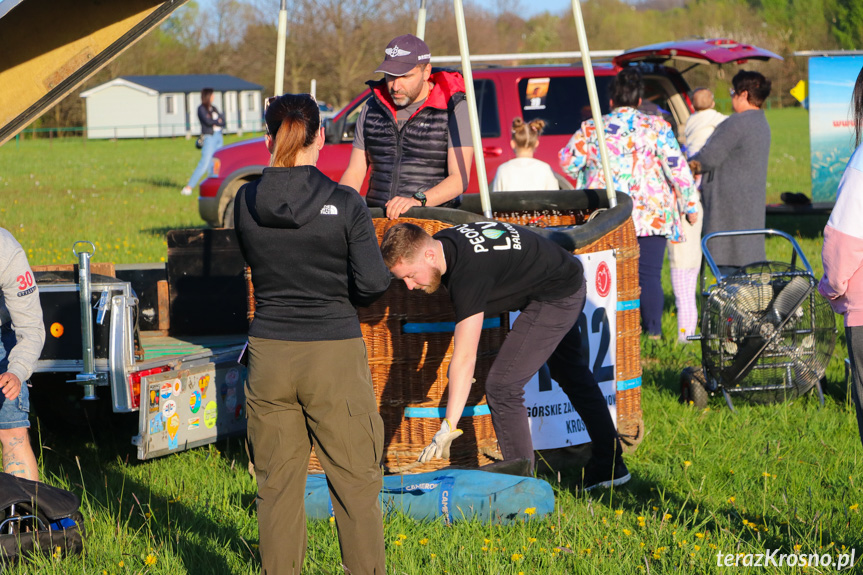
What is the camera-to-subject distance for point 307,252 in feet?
10.3

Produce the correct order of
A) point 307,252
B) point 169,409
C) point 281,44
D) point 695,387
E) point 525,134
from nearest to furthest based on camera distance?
point 307,252 < point 169,409 < point 281,44 < point 695,387 < point 525,134

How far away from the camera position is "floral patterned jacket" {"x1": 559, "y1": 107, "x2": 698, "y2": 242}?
23.2 ft

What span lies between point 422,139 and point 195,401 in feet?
5.84

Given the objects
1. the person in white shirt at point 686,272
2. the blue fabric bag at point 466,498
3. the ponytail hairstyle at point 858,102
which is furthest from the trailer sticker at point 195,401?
the person in white shirt at point 686,272

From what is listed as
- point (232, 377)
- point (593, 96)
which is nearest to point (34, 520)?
point (232, 377)

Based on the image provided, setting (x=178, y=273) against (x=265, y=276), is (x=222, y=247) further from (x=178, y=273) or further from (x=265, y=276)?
(x=265, y=276)

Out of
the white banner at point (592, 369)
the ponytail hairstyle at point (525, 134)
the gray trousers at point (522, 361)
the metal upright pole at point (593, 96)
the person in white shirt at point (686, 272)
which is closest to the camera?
the gray trousers at point (522, 361)

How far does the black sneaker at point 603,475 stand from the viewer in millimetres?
4871

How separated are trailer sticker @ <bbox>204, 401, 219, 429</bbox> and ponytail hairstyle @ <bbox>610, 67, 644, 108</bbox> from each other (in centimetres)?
374

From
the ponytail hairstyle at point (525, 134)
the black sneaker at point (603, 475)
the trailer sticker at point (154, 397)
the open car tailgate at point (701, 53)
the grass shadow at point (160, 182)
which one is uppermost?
the open car tailgate at point (701, 53)

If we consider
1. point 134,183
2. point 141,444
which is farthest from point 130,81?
point 141,444

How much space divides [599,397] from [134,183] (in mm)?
21740
